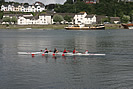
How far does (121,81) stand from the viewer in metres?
36.9

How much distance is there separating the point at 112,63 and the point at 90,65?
4.99m

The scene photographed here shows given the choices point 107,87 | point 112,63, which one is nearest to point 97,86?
point 107,87

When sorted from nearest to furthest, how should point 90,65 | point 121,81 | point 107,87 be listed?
point 107,87 < point 121,81 < point 90,65

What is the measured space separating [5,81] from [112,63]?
75.3 feet

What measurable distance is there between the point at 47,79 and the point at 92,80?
22.4ft

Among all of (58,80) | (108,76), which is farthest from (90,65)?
(58,80)

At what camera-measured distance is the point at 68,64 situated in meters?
50.9

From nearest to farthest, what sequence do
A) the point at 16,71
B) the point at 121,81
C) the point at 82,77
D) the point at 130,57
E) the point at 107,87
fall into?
the point at 107,87 → the point at 121,81 → the point at 82,77 → the point at 16,71 → the point at 130,57

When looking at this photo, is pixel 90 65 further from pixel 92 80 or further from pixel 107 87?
pixel 107 87

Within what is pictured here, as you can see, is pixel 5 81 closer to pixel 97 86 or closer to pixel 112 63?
pixel 97 86

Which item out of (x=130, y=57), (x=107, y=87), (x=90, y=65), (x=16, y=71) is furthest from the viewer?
(x=130, y=57)

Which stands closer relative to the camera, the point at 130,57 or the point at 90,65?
the point at 90,65

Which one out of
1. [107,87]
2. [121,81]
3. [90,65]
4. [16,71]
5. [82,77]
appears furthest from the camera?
[90,65]

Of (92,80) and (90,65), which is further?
(90,65)
